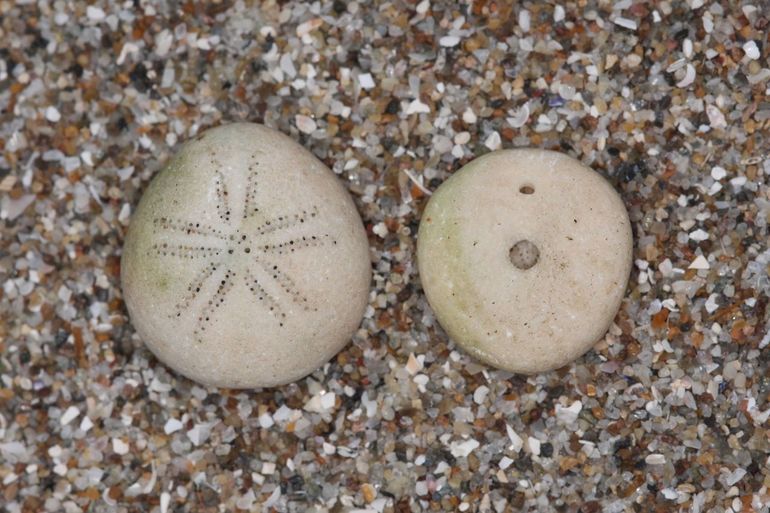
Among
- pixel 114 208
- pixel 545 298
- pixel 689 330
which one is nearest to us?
pixel 545 298

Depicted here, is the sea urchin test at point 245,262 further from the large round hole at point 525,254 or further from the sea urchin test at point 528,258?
the large round hole at point 525,254

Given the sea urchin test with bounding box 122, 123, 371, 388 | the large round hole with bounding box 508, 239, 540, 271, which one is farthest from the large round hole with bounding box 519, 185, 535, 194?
the sea urchin test with bounding box 122, 123, 371, 388

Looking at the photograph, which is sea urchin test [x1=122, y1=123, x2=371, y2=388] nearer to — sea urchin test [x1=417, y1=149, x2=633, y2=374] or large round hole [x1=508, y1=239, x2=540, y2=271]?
sea urchin test [x1=417, y1=149, x2=633, y2=374]

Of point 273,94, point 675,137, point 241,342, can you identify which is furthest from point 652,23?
point 241,342

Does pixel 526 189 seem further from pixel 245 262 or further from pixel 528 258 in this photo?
pixel 245 262

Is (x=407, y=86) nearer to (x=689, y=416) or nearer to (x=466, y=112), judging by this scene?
(x=466, y=112)

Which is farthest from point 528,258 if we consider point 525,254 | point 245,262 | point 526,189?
point 245,262
